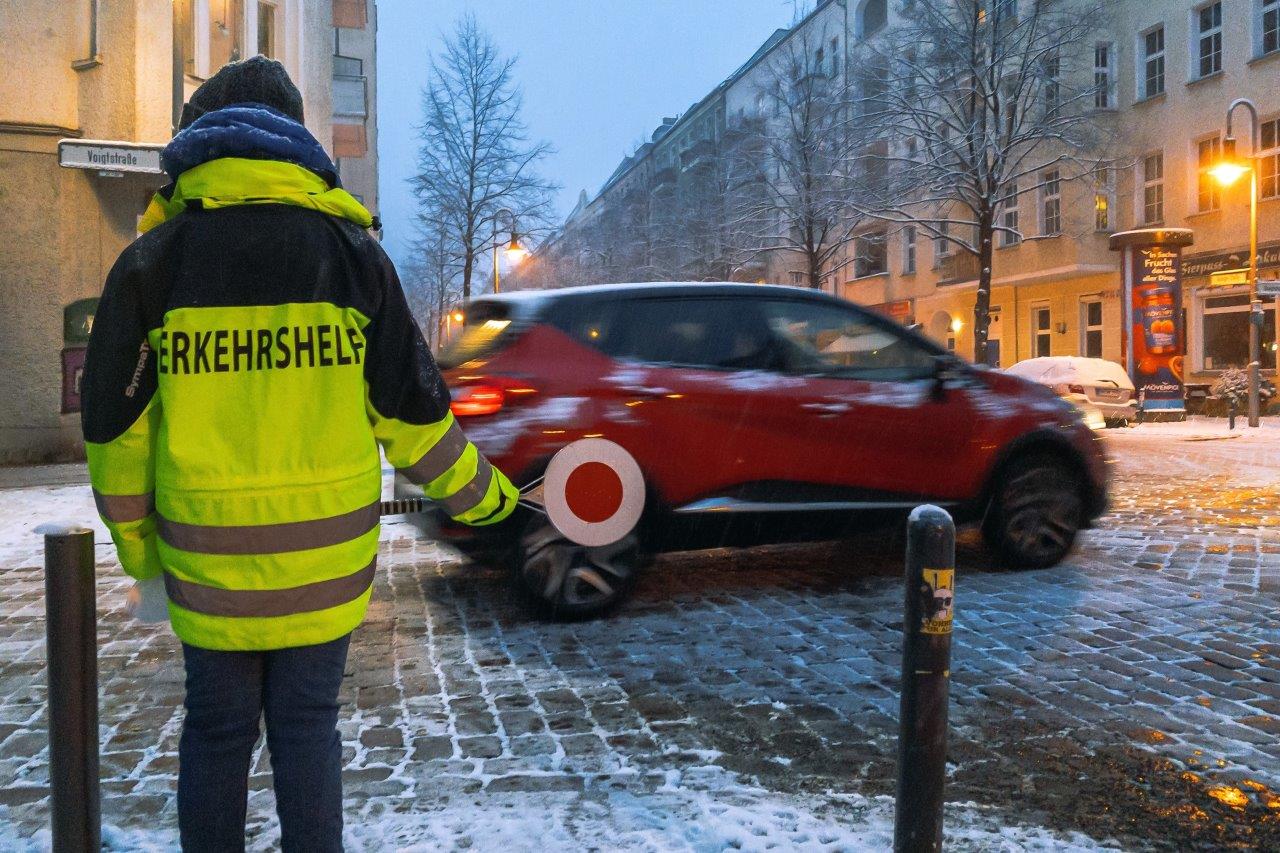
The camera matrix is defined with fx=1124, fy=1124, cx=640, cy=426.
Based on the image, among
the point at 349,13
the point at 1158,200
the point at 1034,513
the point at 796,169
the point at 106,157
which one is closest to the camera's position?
the point at 1034,513

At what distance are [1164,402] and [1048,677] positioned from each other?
22466 millimetres

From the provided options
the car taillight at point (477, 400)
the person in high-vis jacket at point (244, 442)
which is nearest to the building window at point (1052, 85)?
the car taillight at point (477, 400)

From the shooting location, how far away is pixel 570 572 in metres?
5.58

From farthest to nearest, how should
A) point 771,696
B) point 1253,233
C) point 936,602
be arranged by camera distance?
point 1253,233
point 771,696
point 936,602

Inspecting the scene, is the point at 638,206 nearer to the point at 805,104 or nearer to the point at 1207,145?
the point at 805,104

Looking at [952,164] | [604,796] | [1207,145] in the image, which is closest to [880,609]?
[604,796]

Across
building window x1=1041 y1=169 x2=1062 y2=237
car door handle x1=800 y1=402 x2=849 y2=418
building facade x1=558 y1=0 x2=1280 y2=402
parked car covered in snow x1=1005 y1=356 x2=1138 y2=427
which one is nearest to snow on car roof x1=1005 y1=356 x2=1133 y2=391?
parked car covered in snow x1=1005 y1=356 x2=1138 y2=427

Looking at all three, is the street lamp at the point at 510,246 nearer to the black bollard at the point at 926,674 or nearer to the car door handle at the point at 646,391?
the car door handle at the point at 646,391

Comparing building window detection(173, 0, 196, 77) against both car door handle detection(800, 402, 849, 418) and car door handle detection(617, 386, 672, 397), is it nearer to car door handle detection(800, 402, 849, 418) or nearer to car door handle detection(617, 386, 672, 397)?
car door handle detection(617, 386, 672, 397)

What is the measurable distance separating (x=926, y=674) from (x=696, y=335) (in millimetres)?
3560

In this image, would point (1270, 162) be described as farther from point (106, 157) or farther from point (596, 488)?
point (596, 488)

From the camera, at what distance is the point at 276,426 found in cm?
219

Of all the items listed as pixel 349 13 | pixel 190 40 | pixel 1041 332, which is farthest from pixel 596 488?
pixel 1041 332

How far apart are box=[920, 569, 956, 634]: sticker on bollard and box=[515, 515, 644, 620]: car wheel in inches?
123
